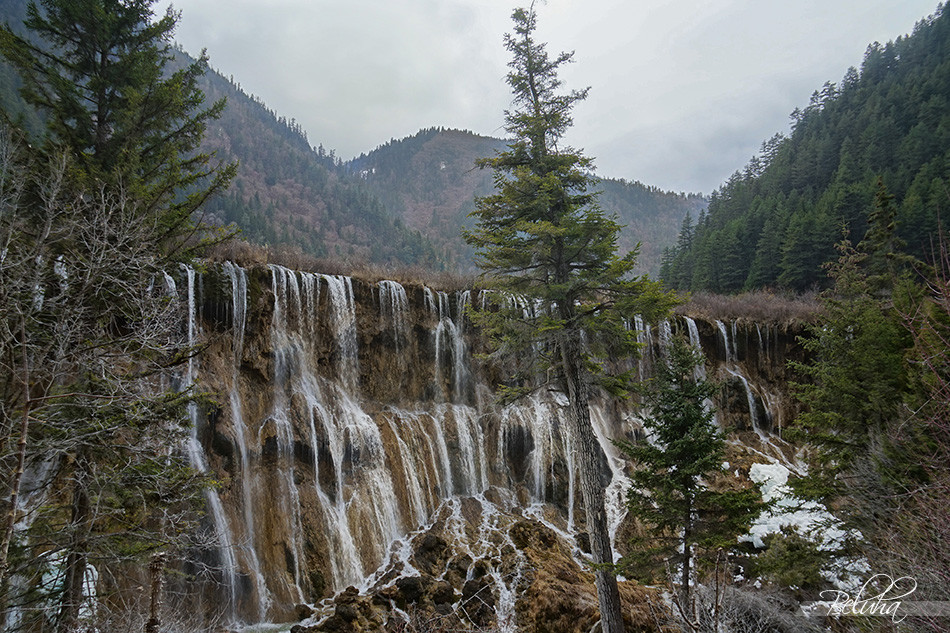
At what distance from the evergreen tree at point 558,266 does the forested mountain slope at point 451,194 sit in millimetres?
97500

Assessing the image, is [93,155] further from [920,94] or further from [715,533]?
[920,94]

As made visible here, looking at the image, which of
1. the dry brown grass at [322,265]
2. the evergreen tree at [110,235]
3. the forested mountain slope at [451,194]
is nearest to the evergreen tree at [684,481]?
the evergreen tree at [110,235]

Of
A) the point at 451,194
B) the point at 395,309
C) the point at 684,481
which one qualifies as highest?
the point at 451,194

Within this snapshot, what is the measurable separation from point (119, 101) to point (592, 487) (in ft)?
36.7

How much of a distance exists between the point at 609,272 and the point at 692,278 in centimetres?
4459

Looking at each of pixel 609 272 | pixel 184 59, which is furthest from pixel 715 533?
pixel 184 59

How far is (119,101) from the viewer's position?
745 centimetres

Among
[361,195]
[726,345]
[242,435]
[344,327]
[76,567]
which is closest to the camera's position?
[76,567]

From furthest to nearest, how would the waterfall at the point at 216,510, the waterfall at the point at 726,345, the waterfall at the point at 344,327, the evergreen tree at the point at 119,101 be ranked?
the waterfall at the point at 726,345, the waterfall at the point at 344,327, the waterfall at the point at 216,510, the evergreen tree at the point at 119,101

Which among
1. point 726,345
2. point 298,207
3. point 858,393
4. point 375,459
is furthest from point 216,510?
point 298,207

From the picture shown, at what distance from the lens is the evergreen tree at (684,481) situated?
320 inches

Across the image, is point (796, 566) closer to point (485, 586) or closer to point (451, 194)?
point (485, 586)

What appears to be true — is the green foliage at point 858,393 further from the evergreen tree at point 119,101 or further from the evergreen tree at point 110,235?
the evergreen tree at point 119,101

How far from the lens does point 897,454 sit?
858 cm
